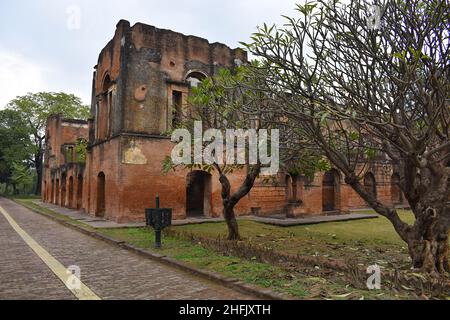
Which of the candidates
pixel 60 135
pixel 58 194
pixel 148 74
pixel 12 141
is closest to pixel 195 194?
pixel 148 74

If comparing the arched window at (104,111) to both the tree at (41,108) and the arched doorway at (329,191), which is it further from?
the tree at (41,108)

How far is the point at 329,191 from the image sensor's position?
21297 mm

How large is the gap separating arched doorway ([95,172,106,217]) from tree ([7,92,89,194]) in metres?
32.9

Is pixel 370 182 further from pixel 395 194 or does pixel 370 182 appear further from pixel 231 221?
pixel 231 221

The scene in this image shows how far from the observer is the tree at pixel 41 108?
46938 mm

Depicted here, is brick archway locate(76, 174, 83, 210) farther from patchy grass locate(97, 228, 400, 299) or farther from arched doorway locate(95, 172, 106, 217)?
patchy grass locate(97, 228, 400, 299)

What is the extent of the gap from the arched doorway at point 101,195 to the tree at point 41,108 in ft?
108

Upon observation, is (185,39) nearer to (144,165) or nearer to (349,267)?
(144,165)

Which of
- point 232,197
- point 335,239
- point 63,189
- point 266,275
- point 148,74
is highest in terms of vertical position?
point 148,74

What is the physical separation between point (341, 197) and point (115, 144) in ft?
41.5

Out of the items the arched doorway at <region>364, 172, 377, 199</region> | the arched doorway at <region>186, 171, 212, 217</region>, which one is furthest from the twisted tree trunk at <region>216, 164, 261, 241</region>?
the arched doorway at <region>364, 172, 377, 199</region>

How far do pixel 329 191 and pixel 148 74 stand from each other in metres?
12.4

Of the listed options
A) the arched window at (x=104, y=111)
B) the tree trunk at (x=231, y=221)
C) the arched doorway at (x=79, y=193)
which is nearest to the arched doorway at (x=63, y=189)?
the arched doorway at (x=79, y=193)

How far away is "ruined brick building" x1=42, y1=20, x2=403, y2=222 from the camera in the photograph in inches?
589
